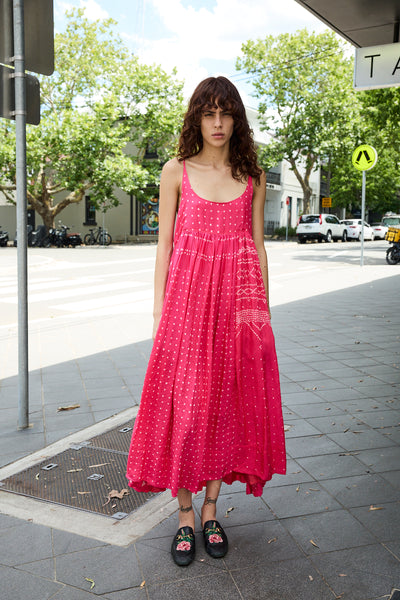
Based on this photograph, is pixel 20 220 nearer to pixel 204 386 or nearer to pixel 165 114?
pixel 204 386

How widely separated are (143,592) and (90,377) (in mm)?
3384

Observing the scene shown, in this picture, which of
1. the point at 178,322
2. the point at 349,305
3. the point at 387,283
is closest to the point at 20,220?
the point at 178,322

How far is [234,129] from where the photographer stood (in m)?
2.60

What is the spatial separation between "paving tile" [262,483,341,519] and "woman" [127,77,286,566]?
0.46m

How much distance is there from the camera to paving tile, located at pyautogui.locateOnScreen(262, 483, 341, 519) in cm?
297

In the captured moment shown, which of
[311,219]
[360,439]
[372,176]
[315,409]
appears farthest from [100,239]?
[360,439]

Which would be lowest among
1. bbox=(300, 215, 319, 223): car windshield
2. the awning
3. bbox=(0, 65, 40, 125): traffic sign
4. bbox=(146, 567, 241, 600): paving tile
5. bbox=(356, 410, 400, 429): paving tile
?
bbox=(146, 567, 241, 600): paving tile

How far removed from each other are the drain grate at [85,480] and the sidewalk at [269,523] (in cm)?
11

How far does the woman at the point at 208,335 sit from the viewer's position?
2500mm

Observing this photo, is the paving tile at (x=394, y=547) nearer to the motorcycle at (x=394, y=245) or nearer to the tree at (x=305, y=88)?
the motorcycle at (x=394, y=245)

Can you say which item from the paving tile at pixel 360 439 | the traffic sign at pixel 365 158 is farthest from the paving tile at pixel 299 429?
the traffic sign at pixel 365 158

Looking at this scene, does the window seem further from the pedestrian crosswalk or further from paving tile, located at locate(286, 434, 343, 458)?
paving tile, located at locate(286, 434, 343, 458)

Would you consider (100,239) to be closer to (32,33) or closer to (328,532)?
(32,33)

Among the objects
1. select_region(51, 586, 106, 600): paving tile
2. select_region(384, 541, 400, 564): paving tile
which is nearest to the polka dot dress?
select_region(51, 586, 106, 600): paving tile
